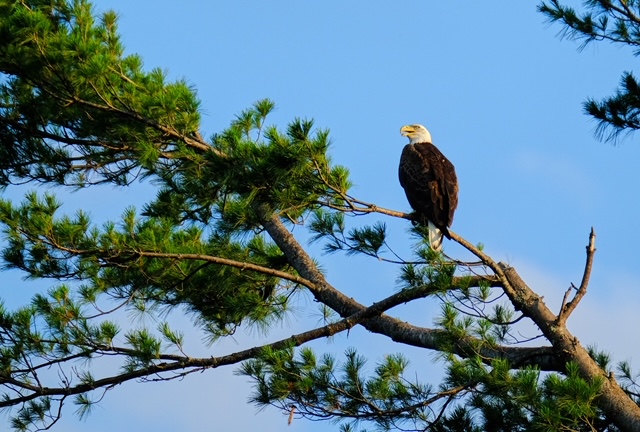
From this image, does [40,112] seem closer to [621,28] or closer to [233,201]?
[233,201]

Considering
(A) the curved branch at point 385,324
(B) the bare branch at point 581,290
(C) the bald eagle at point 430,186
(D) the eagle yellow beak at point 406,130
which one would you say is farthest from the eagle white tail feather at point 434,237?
(D) the eagle yellow beak at point 406,130

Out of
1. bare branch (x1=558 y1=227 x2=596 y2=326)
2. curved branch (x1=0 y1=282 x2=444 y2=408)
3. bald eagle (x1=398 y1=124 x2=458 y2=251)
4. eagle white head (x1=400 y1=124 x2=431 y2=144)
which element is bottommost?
bare branch (x1=558 y1=227 x2=596 y2=326)

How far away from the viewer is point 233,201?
6742 mm

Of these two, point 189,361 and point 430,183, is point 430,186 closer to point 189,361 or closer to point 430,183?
point 430,183

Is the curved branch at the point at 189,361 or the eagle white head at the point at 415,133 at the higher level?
the eagle white head at the point at 415,133

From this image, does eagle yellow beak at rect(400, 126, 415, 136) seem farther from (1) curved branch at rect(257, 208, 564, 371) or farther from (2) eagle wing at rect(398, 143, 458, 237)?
(1) curved branch at rect(257, 208, 564, 371)

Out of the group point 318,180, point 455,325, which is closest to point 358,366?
point 455,325

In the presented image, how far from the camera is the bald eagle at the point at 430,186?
647cm

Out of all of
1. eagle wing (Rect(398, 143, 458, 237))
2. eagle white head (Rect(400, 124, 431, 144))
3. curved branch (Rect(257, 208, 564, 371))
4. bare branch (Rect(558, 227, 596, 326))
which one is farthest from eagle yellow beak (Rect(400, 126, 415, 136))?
bare branch (Rect(558, 227, 596, 326))

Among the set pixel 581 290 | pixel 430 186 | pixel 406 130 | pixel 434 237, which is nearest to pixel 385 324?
pixel 434 237

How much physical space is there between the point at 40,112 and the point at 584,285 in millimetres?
3547

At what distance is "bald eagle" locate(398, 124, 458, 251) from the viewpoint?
6.47 m

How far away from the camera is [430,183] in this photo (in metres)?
6.83

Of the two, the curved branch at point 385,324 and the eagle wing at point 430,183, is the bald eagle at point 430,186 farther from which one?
the curved branch at point 385,324
